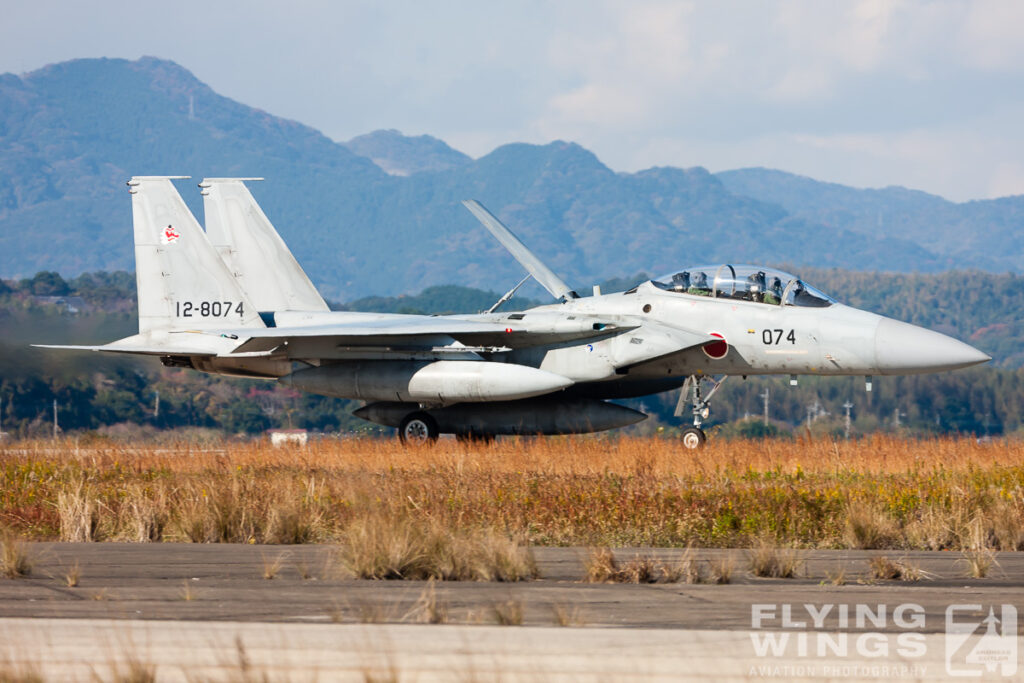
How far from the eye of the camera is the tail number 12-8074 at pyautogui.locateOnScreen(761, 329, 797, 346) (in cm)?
1845

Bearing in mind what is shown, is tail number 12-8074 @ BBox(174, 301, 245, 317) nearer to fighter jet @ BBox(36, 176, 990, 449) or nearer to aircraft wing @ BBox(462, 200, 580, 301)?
fighter jet @ BBox(36, 176, 990, 449)

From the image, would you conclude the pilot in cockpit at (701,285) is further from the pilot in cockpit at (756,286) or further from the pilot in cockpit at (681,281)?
the pilot in cockpit at (756,286)

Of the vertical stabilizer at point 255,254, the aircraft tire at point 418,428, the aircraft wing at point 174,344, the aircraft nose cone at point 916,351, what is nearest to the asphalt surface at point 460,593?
the aircraft nose cone at point 916,351

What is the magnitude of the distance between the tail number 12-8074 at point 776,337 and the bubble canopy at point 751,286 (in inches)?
19.1

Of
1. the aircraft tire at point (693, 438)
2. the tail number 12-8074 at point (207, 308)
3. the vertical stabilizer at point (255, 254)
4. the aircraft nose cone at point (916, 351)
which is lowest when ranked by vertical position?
the aircraft tire at point (693, 438)

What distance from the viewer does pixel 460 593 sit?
27.8 ft

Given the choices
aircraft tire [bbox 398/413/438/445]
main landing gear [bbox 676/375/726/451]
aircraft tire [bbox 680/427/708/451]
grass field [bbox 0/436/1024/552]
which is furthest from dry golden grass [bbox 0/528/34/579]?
aircraft tire [bbox 398/413/438/445]

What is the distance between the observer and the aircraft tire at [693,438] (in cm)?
1848

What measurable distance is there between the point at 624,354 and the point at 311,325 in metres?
5.49

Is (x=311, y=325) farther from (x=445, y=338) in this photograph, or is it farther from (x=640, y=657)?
(x=640, y=657)

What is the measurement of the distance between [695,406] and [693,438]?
2.05ft

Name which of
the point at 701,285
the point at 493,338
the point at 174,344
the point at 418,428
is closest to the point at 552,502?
the point at 701,285

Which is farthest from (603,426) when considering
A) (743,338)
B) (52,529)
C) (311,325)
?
(52,529)

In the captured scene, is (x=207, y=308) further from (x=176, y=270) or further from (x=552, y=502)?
(x=552, y=502)
